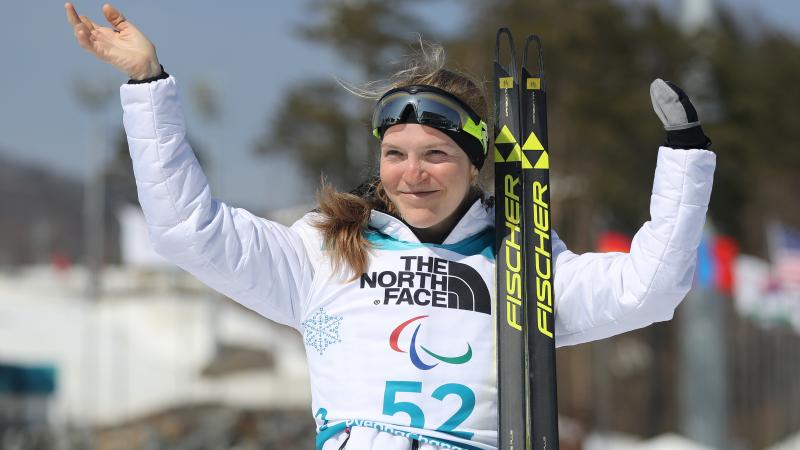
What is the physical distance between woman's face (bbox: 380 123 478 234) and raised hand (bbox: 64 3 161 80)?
2.08ft

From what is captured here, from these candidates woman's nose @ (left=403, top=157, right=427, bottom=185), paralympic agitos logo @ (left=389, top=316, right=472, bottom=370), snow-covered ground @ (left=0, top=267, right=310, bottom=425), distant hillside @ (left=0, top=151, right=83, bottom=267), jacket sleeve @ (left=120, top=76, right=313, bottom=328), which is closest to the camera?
jacket sleeve @ (left=120, top=76, right=313, bottom=328)

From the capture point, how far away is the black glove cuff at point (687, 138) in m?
2.55

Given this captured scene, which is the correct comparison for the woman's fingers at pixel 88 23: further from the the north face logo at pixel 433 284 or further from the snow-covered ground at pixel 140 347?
the snow-covered ground at pixel 140 347

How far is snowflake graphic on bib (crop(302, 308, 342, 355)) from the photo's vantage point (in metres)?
2.71

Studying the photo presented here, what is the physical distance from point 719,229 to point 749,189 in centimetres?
138

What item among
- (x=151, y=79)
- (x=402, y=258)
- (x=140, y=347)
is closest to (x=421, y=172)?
(x=402, y=258)

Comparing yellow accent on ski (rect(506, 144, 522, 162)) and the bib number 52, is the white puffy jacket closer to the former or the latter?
the bib number 52

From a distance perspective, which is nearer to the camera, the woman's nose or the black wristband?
the black wristband

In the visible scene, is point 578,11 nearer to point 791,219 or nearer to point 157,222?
point 791,219

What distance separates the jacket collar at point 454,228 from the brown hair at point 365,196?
0.04 metres

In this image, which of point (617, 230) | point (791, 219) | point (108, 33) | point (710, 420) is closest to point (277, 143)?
point (617, 230)

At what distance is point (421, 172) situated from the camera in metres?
2.73

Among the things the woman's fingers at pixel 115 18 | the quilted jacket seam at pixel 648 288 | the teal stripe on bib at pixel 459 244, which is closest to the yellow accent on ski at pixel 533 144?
the teal stripe on bib at pixel 459 244

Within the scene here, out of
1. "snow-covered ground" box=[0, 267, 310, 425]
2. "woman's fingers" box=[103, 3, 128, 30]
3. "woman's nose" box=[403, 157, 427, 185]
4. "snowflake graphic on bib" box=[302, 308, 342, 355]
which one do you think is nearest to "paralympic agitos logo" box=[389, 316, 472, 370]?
"snowflake graphic on bib" box=[302, 308, 342, 355]
